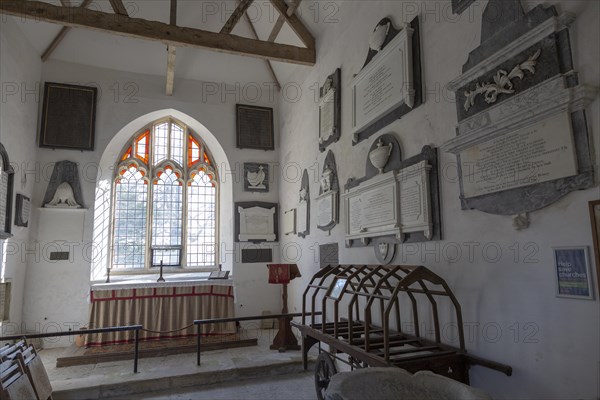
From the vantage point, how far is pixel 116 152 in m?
7.75

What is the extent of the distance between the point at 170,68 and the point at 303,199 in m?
3.13

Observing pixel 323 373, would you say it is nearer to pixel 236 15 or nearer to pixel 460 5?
pixel 460 5

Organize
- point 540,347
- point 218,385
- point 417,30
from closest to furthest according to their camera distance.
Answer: point 540,347 < point 417,30 < point 218,385

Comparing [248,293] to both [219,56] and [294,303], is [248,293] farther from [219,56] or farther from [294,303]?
[219,56]

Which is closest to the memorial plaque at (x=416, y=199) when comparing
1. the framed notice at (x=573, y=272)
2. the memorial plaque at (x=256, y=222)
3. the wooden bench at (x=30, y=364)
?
the framed notice at (x=573, y=272)

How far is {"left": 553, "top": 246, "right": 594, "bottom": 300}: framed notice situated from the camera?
2.20 meters

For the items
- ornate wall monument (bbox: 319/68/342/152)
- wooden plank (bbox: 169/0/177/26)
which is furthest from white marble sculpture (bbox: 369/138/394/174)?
wooden plank (bbox: 169/0/177/26)

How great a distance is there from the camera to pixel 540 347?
2451mm

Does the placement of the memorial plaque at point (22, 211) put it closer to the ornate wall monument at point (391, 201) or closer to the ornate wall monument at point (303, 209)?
the ornate wall monument at point (303, 209)

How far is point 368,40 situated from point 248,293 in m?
4.81

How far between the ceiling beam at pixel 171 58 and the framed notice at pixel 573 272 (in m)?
5.44

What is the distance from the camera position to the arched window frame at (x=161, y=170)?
7820 millimetres

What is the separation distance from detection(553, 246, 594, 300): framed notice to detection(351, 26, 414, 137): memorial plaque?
194 centimetres

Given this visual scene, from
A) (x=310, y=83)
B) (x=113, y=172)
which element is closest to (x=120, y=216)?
(x=113, y=172)
